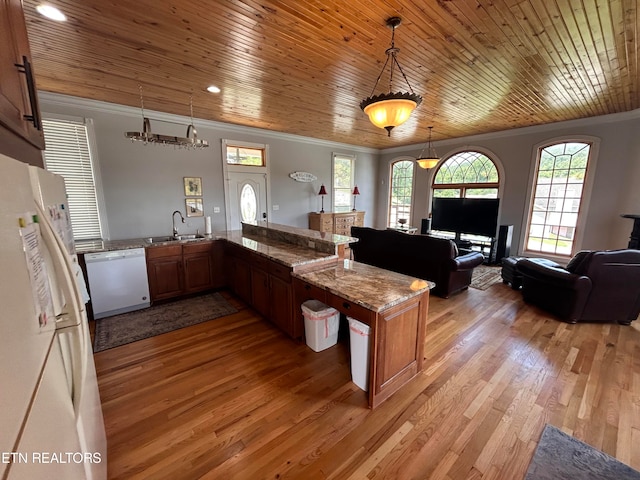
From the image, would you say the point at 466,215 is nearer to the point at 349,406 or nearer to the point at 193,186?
the point at 349,406

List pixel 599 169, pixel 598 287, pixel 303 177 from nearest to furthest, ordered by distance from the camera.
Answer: pixel 598 287 < pixel 599 169 < pixel 303 177

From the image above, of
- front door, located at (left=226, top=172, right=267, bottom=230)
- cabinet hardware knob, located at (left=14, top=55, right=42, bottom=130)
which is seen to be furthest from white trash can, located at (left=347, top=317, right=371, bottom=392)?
front door, located at (left=226, top=172, right=267, bottom=230)

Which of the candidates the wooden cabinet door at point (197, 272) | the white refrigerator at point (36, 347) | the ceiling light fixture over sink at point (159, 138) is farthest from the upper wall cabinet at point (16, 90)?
the wooden cabinet door at point (197, 272)

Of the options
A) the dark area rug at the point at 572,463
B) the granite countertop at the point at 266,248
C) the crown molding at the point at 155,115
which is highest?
the crown molding at the point at 155,115

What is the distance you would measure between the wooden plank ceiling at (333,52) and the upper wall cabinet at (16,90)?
909 mm

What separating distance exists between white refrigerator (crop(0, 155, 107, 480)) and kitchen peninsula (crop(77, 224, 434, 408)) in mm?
1509

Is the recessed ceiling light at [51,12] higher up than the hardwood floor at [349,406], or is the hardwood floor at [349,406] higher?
the recessed ceiling light at [51,12]

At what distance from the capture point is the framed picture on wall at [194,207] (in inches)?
195

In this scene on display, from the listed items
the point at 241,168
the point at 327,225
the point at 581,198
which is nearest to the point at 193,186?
the point at 241,168

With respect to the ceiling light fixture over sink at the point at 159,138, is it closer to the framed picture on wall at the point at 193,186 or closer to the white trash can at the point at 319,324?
the framed picture on wall at the point at 193,186

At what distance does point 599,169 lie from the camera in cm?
491

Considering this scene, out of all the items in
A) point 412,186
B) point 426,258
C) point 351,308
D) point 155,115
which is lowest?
point 426,258

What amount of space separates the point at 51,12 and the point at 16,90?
4.65 feet

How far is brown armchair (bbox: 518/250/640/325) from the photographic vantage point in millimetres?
3053
